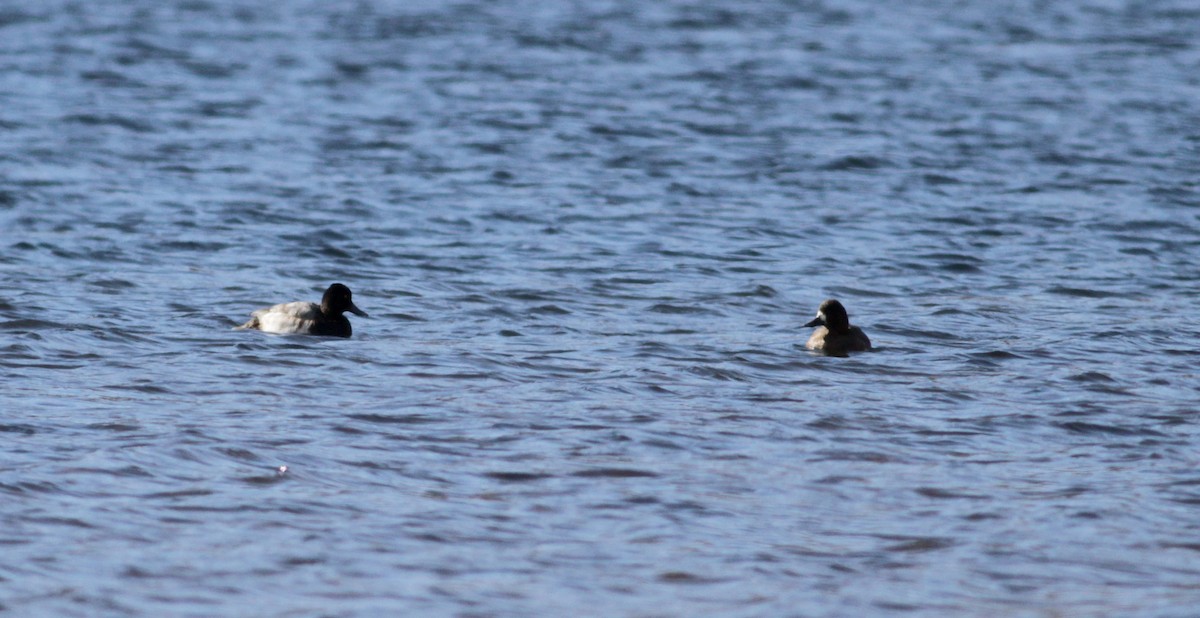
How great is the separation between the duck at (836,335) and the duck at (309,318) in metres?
3.46

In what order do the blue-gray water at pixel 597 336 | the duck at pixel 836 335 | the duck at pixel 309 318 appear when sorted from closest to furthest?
the blue-gray water at pixel 597 336, the duck at pixel 836 335, the duck at pixel 309 318

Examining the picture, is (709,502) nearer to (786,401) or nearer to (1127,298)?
(786,401)

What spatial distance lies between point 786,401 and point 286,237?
7892mm

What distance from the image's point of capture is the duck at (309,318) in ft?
41.8

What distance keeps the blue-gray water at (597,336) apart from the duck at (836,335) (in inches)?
5.2

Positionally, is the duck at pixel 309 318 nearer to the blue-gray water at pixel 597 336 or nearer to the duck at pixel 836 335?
the blue-gray water at pixel 597 336

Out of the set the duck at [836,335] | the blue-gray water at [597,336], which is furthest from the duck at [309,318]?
the duck at [836,335]

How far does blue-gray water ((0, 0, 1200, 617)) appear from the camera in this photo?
7465 mm

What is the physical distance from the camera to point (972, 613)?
689cm

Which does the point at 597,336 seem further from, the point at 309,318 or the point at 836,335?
the point at 309,318

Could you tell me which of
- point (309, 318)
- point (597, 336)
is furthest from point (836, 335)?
point (309, 318)

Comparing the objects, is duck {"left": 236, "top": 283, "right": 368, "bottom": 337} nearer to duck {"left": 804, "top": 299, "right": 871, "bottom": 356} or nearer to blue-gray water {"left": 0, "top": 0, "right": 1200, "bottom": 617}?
blue-gray water {"left": 0, "top": 0, "right": 1200, "bottom": 617}

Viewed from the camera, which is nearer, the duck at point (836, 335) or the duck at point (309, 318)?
the duck at point (836, 335)

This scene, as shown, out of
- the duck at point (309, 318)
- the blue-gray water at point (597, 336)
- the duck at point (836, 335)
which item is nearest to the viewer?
the blue-gray water at point (597, 336)
